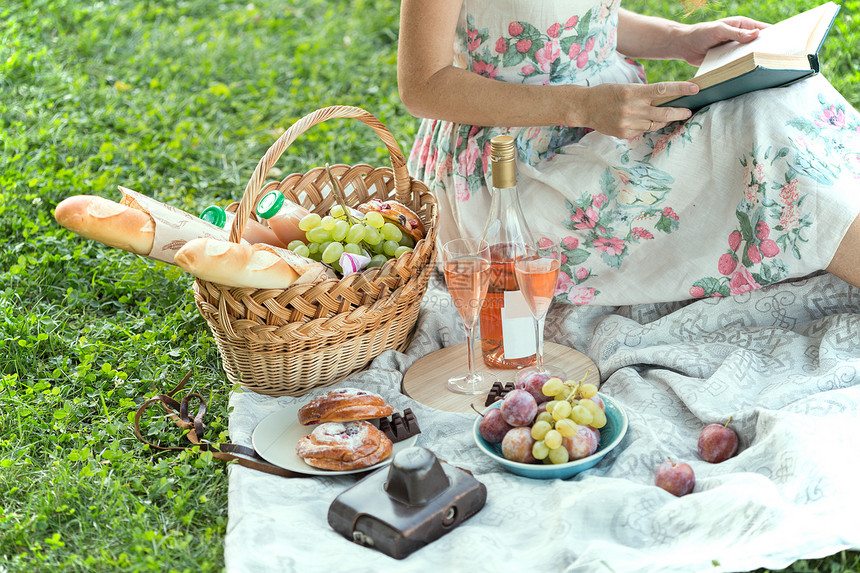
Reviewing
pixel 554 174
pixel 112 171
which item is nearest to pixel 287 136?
pixel 554 174

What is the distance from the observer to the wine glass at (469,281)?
194 cm

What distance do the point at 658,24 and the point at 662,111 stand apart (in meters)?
0.67

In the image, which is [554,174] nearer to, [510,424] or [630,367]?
[630,367]

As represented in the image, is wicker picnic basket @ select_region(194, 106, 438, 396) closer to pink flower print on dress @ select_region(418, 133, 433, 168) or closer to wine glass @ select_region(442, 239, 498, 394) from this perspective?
wine glass @ select_region(442, 239, 498, 394)

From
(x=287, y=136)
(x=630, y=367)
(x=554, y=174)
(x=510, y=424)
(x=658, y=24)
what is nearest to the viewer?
(x=510, y=424)

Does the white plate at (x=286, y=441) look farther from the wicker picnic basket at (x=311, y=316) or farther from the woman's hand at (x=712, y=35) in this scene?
the woman's hand at (x=712, y=35)

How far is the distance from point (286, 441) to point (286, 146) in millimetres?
682

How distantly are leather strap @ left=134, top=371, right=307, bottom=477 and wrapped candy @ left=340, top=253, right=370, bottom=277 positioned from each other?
18.2 inches

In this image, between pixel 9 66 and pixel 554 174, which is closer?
pixel 554 174

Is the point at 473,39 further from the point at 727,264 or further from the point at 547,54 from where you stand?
the point at 727,264

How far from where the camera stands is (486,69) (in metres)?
2.40

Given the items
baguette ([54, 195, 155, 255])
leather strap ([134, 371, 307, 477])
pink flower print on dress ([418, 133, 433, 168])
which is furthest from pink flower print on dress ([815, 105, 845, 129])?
baguette ([54, 195, 155, 255])

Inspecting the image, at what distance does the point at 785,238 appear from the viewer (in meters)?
2.10

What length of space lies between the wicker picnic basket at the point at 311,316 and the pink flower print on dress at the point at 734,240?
75cm
